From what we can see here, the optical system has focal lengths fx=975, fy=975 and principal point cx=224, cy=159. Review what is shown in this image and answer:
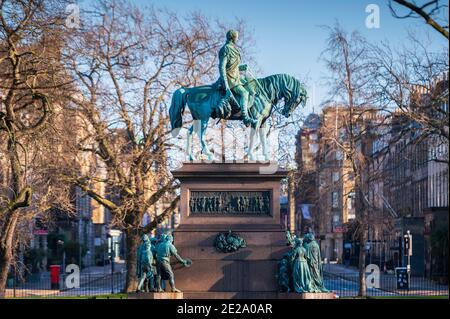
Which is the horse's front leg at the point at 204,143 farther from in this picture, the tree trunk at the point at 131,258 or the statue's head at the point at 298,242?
the tree trunk at the point at 131,258

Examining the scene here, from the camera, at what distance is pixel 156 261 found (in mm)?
26781

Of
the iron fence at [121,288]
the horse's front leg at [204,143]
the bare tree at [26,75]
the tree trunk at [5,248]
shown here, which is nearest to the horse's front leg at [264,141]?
the horse's front leg at [204,143]

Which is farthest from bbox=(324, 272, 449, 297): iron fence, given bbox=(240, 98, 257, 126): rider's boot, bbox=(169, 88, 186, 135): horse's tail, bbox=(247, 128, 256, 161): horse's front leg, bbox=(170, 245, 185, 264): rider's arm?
bbox=(170, 245, 185, 264): rider's arm

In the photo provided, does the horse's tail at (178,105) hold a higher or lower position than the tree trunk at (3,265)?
higher

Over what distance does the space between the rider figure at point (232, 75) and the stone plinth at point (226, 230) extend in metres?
1.81

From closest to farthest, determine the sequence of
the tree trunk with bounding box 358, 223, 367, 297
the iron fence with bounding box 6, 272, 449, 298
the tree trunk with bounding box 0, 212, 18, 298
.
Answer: the tree trunk with bounding box 0, 212, 18, 298, the tree trunk with bounding box 358, 223, 367, 297, the iron fence with bounding box 6, 272, 449, 298

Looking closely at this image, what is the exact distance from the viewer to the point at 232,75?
2884 cm

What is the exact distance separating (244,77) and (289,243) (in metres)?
5.40

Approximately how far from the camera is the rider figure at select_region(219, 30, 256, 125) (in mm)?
28453

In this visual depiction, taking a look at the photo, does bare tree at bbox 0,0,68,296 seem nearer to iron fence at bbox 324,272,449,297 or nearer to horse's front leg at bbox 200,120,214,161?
horse's front leg at bbox 200,120,214,161

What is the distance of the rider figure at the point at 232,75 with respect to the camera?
28.5 metres

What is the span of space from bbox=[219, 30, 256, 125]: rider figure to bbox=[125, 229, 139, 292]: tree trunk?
17.5 m

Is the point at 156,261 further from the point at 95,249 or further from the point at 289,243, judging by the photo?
the point at 95,249

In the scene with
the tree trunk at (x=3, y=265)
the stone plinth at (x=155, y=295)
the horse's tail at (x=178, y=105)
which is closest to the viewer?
the stone plinth at (x=155, y=295)
